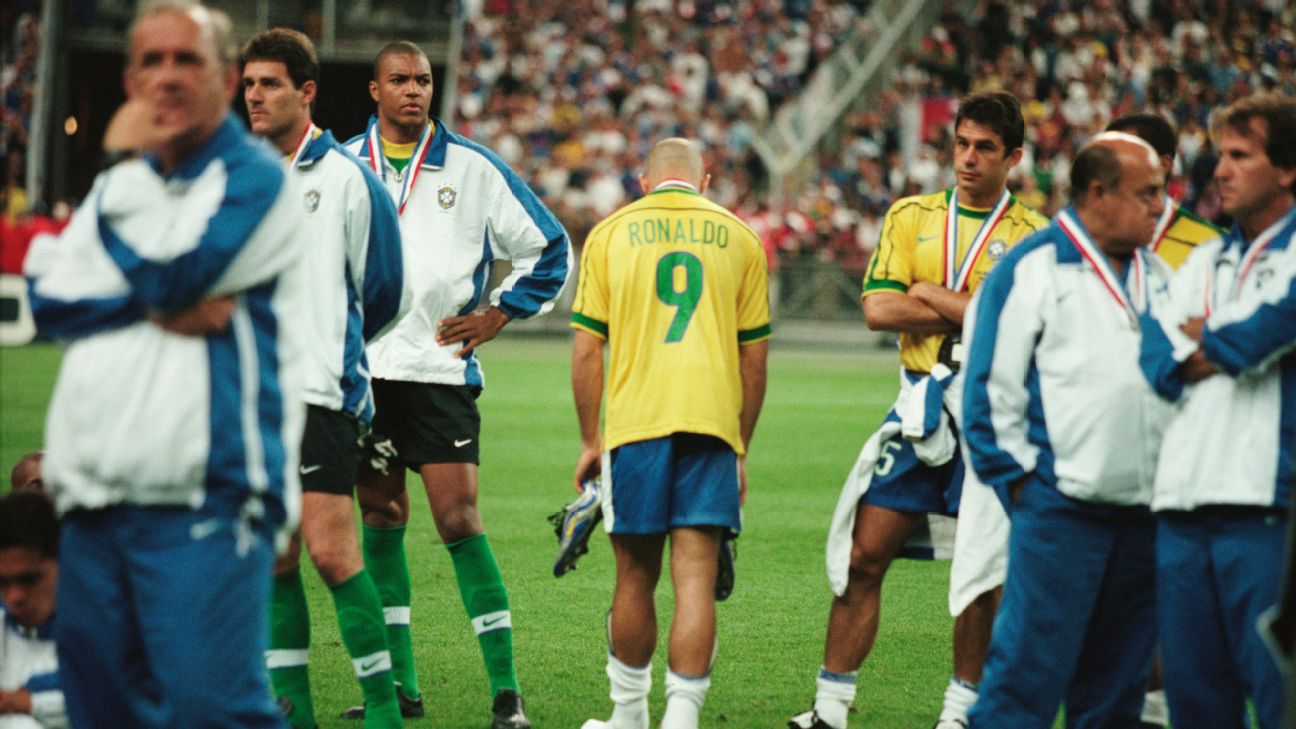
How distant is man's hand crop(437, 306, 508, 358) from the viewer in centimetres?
593

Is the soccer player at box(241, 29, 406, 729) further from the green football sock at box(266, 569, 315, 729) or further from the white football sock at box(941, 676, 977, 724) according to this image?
the white football sock at box(941, 676, 977, 724)

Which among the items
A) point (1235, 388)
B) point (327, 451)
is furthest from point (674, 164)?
point (1235, 388)

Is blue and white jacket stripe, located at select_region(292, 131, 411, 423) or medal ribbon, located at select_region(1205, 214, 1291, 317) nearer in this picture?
medal ribbon, located at select_region(1205, 214, 1291, 317)

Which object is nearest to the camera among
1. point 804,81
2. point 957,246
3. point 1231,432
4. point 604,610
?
point 1231,432

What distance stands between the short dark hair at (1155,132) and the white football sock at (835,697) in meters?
2.24

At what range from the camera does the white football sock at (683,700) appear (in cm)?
489

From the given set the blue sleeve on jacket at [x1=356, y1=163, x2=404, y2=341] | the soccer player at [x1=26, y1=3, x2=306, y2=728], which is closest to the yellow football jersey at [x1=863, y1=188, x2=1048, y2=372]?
the blue sleeve on jacket at [x1=356, y1=163, x2=404, y2=341]

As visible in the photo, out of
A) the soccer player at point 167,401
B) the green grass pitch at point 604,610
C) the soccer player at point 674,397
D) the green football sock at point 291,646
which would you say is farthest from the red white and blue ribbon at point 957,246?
the soccer player at point 167,401

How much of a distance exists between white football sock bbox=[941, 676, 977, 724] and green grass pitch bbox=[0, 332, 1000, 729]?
0.31 metres

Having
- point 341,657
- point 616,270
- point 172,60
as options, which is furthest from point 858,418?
point 172,60

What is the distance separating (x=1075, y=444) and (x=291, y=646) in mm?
2738

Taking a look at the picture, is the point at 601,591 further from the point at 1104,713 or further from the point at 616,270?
the point at 1104,713

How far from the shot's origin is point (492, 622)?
19.0ft

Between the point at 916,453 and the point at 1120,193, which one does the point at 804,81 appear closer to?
the point at 916,453
